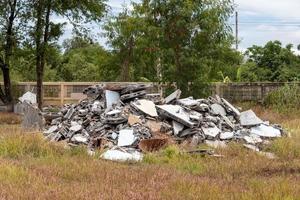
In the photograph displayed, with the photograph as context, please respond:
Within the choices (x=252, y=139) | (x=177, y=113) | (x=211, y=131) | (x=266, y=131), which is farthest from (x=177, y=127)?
(x=266, y=131)

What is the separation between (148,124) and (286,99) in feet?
48.1

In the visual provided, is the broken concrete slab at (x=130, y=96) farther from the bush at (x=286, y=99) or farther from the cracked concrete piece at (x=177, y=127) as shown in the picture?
the bush at (x=286, y=99)

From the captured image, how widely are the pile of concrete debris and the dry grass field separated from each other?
57.9 inches

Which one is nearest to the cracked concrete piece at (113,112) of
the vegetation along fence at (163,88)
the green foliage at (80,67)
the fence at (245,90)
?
A: the vegetation along fence at (163,88)

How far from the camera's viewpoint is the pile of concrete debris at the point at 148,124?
Answer: 51.4ft

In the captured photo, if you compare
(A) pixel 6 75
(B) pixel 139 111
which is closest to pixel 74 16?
(A) pixel 6 75

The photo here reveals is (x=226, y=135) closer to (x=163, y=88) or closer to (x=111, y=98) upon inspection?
(x=111, y=98)

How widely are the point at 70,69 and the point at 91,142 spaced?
3790 cm

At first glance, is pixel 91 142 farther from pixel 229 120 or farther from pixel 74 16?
pixel 74 16

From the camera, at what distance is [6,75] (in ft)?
107

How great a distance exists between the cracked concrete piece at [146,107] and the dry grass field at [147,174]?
311cm

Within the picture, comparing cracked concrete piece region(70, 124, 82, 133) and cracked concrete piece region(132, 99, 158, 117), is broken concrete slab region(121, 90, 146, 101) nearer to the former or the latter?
cracked concrete piece region(132, 99, 158, 117)

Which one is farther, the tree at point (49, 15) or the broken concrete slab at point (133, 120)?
the tree at point (49, 15)

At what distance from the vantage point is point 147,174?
10.2 m
